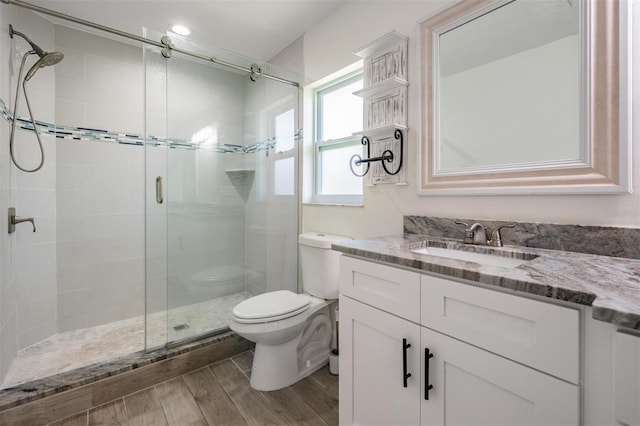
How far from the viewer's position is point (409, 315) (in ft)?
3.27

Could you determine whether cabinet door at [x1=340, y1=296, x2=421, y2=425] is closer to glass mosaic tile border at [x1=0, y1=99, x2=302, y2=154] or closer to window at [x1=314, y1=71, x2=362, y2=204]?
window at [x1=314, y1=71, x2=362, y2=204]

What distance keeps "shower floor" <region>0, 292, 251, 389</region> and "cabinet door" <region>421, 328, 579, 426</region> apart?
1678 millimetres

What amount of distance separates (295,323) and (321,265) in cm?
38

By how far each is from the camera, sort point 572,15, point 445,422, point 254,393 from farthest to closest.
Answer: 1. point 254,393
2. point 572,15
3. point 445,422

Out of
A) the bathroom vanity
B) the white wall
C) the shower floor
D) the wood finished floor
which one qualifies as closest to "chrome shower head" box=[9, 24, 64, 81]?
the white wall

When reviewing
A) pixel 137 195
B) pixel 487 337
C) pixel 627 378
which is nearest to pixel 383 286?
pixel 487 337

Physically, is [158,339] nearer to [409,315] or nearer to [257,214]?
[257,214]

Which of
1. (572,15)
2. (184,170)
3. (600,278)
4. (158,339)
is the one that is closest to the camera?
(600,278)

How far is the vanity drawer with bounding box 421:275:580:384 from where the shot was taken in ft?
2.19

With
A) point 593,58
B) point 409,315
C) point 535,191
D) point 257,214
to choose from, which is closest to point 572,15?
point 593,58

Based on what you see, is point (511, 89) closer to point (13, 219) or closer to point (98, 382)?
point (98, 382)

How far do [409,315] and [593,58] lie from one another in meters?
1.08

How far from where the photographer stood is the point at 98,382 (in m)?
1.59

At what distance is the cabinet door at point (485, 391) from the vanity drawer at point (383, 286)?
0.10 meters
